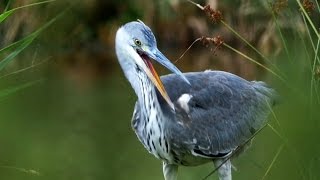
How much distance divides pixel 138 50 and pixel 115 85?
9.33m

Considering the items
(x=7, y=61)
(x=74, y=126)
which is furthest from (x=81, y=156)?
(x=7, y=61)

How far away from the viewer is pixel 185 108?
19.7ft

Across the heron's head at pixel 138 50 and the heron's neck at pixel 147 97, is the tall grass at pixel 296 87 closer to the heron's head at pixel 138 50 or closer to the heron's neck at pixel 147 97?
the heron's head at pixel 138 50

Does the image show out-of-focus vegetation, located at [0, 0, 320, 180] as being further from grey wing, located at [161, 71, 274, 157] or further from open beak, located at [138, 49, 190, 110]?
open beak, located at [138, 49, 190, 110]

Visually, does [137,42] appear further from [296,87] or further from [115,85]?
[115,85]

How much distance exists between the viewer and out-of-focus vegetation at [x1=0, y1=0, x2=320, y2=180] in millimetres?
3840

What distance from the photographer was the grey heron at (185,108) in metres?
5.88

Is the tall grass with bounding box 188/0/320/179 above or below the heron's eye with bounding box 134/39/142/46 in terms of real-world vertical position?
below

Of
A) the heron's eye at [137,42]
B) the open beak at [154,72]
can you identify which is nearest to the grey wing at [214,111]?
the open beak at [154,72]

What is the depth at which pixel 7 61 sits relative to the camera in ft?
14.6

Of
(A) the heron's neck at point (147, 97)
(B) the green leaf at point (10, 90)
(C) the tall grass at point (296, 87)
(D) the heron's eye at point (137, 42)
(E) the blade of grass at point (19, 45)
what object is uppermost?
(D) the heron's eye at point (137, 42)

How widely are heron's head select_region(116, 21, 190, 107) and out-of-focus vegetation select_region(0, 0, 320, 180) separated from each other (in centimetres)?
30

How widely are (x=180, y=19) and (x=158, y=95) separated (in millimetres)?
13086

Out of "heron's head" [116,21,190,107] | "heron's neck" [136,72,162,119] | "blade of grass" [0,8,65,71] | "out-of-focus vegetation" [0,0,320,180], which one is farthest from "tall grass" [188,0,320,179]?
"heron's neck" [136,72,162,119]
